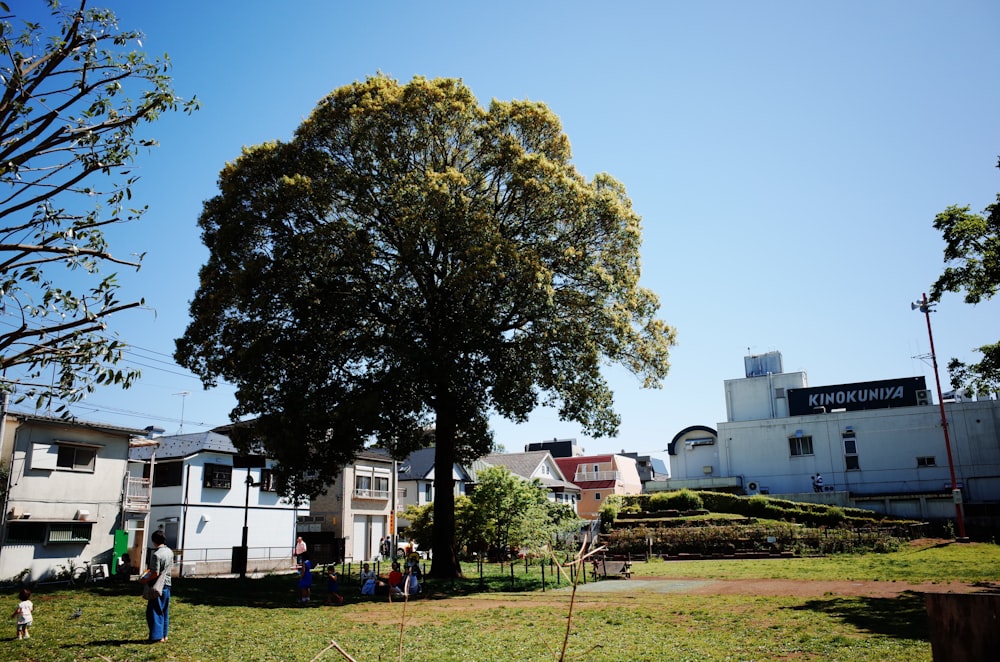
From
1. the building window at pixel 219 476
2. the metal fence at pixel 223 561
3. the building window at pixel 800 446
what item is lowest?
the metal fence at pixel 223 561

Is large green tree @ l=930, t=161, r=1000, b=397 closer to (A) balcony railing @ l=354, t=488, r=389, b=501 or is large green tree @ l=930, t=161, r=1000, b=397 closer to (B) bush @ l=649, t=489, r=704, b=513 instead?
(B) bush @ l=649, t=489, r=704, b=513

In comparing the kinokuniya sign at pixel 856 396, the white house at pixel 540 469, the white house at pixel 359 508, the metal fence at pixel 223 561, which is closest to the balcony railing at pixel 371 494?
the white house at pixel 359 508

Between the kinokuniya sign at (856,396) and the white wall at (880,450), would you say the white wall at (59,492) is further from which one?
the kinokuniya sign at (856,396)

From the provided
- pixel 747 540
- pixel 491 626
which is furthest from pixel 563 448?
pixel 491 626

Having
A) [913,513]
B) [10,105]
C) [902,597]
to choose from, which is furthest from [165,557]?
[913,513]

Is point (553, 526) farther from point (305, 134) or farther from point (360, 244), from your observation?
point (305, 134)

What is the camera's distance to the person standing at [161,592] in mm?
11273

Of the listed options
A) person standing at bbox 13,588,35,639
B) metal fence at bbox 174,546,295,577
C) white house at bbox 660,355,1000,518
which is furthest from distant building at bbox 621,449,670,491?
person standing at bbox 13,588,35,639

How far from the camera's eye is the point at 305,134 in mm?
23625

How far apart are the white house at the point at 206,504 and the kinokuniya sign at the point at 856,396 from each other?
38.1 meters

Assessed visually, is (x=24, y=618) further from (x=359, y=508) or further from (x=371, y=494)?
(x=371, y=494)

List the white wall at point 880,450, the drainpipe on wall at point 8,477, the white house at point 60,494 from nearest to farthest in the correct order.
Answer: the drainpipe on wall at point 8,477
the white house at point 60,494
the white wall at point 880,450

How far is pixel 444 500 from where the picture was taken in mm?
25000

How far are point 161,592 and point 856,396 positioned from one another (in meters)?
51.1
